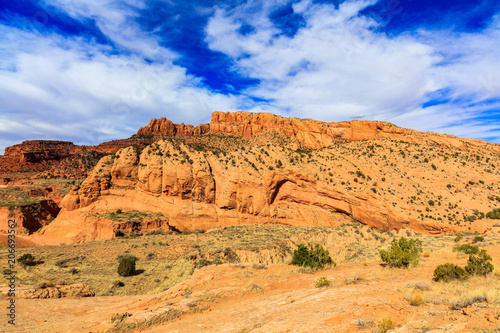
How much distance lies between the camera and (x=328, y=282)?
10805 millimetres

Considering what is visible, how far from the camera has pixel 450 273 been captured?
1012 centimetres

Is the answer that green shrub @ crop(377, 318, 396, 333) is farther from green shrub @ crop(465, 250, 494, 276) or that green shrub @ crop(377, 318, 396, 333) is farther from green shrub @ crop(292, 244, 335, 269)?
green shrub @ crop(292, 244, 335, 269)

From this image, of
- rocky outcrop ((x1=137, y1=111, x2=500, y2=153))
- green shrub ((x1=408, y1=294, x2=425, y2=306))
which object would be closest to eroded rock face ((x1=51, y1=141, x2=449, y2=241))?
rocky outcrop ((x1=137, y1=111, x2=500, y2=153))

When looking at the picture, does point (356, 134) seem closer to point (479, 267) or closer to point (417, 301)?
point (479, 267)

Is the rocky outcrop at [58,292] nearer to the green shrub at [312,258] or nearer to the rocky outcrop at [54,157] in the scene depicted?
the green shrub at [312,258]

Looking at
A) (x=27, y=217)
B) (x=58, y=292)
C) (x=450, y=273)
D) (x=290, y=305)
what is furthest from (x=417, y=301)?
(x=27, y=217)

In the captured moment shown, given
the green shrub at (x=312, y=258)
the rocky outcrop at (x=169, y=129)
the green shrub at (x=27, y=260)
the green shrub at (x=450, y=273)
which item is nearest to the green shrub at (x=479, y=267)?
the green shrub at (x=450, y=273)

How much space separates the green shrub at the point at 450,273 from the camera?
32.4ft

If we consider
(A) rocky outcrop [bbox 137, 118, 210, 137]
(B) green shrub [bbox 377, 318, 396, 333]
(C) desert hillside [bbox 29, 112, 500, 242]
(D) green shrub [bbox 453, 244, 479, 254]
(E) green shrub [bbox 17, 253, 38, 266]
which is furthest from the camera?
(A) rocky outcrop [bbox 137, 118, 210, 137]

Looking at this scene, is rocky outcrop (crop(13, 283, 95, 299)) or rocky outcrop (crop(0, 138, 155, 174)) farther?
rocky outcrop (crop(0, 138, 155, 174))

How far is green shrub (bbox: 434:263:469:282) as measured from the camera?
9867 millimetres

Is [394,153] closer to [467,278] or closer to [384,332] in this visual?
[467,278]

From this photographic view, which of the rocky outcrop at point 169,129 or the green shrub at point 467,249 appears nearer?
the green shrub at point 467,249

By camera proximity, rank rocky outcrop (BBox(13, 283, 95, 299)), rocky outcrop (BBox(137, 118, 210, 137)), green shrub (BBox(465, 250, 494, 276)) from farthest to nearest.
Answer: rocky outcrop (BBox(137, 118, 210, 137)), rocky outcrop (BBox(13, 283, 95, 299)), green shrub (BBox(465, 250, 494, 276))
